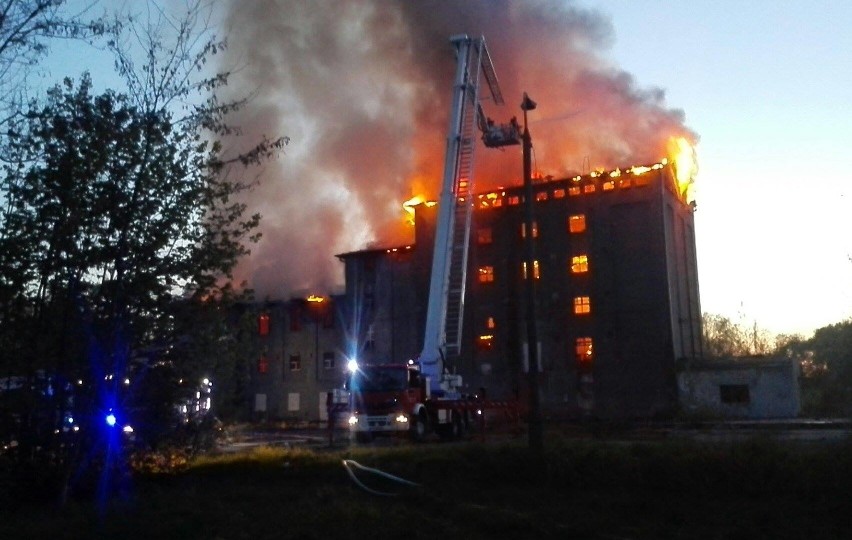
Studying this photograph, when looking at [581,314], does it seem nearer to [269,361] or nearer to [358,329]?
[358,329]

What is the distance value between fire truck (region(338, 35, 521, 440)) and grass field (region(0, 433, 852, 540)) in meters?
7.55

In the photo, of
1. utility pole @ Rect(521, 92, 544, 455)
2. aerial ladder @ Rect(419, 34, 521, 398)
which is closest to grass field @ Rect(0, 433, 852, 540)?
utility pole @ Rect(521, 92, 544, 455)

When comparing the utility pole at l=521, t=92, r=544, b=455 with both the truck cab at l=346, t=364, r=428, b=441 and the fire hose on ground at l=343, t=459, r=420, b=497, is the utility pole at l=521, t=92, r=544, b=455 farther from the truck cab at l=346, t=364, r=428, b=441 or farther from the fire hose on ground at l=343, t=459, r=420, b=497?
the truck cab at l=346, t=364, r=428, b=441

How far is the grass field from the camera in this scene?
12070mm

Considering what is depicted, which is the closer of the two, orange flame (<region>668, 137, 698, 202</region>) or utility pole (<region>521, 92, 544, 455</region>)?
utility pole (<region>521, 92, 544, 455</region>)

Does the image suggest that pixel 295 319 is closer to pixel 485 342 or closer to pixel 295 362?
pixel 295 362

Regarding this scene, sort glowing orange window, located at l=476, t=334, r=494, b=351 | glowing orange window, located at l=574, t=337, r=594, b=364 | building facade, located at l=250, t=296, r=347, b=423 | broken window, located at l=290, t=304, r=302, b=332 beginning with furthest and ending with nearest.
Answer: broken window, located at l=290, t=304, r=302, b=332 → building facade, located at l=250, t=296, r=347, b=423 → glowing orange window, located at l=476, t=334, r=494, b=351 → glowing orange window, located at l=574, t=337, r=594, b=364

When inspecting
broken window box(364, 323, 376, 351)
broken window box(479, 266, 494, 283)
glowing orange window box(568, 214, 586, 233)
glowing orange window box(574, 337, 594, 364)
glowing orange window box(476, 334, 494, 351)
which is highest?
glowing orange window box(568, 214, 586, 233)

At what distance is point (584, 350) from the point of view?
4762cm

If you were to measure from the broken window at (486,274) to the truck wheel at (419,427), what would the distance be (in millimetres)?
25236

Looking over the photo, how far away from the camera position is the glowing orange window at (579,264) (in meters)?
48.6

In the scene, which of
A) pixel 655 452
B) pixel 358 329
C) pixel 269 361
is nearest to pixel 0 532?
pixel 655 452

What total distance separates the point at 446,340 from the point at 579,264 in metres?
20.9

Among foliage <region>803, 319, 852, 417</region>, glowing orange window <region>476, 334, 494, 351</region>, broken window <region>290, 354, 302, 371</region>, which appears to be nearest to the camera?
foliage <region>803, 319, 852, 417</region>
